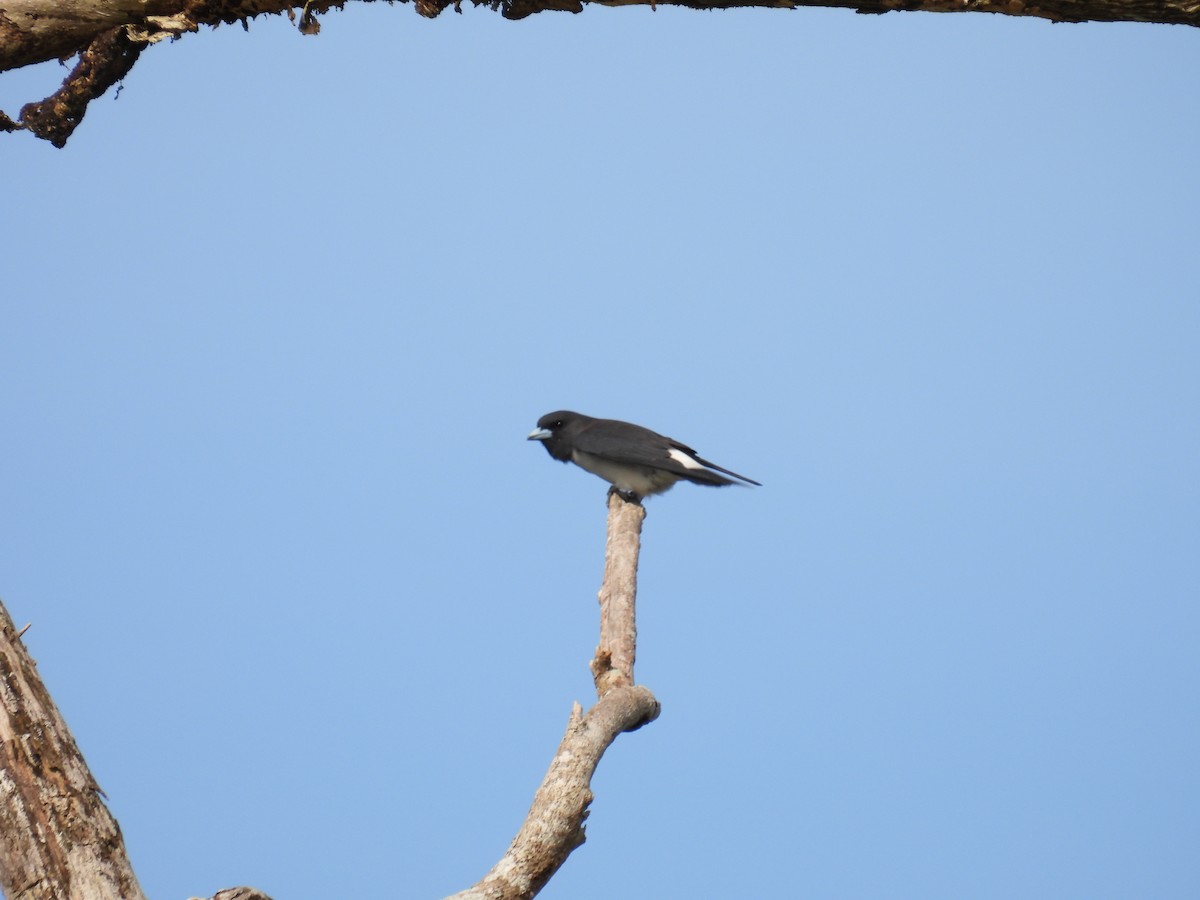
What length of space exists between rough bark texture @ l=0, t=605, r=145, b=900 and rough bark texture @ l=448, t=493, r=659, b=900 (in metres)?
0.67

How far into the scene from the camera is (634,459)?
18.8ft

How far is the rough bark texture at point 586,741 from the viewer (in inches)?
111

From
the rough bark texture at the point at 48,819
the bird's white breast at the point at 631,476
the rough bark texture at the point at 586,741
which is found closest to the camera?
the rough bark texture at the point at 48,819

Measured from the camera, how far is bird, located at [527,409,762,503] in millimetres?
5629

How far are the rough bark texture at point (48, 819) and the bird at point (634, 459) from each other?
342 cm

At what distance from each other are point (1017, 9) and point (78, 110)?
232 cm

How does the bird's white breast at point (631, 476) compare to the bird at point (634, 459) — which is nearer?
the bird at point (634, 459)

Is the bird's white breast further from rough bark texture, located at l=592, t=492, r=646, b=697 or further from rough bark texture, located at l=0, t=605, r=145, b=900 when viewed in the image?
rough bark texture, located at l=0, t=605, r=145, b=900

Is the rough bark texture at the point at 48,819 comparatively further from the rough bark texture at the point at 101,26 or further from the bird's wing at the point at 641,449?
the bird's wing at the point at 641,449

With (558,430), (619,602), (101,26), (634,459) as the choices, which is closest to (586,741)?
(619,602)

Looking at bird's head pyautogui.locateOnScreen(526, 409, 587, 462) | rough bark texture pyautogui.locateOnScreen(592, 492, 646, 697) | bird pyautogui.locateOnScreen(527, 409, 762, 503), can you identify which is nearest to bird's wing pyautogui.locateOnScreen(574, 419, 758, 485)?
bird pyautogui.locateOnScreen(527, 409, 762, 503)

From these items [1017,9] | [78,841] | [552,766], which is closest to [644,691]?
[552,766]

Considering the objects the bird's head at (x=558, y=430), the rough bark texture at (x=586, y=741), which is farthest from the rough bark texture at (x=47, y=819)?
the bird's head at (x=558, y=430)

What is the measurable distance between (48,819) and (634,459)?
11.7ft
